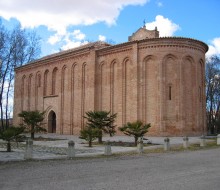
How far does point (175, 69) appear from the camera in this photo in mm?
30984

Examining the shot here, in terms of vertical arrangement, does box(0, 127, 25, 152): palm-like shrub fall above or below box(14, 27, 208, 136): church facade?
below

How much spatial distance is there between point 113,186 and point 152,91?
2366 centimetres

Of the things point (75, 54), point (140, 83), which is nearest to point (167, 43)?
point (140, 83)

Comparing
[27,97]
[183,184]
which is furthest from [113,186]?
[27,97]

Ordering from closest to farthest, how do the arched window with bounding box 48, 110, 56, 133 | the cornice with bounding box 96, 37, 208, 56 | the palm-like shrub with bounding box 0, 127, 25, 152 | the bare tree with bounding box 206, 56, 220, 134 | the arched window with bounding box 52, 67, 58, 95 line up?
the palm-like shrub with bounding box 0, 127, 25, 152, the cornice with bounding box 96, 37, 208, 56, the arched window with bounding box 52, 67, 58, 95, the arched window with bounding box 48, 110, 56, 133, the bare tree with bounding box 206, 56, 220, 134

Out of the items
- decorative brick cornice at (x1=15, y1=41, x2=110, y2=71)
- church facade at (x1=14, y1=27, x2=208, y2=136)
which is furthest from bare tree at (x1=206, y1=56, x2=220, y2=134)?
decorative brick cornice at (x1=15, y1=41, x2=110, y2=71)

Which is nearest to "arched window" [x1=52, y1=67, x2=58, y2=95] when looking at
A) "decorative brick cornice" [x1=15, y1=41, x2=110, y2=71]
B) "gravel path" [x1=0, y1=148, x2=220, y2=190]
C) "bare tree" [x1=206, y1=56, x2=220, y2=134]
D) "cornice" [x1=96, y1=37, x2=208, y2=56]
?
"decorative brick cornice" [x1=15, y1=41, x2=110, y2=71]

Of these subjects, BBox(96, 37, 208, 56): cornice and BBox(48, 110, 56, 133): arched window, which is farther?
BBox(48, 110, 56, 133): arched window

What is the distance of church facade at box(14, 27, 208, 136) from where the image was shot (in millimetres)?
30609

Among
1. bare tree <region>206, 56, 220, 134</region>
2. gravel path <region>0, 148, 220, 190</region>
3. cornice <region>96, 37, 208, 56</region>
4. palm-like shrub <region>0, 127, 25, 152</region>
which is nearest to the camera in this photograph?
gravel path <region>0, 148, 220, 190</region>

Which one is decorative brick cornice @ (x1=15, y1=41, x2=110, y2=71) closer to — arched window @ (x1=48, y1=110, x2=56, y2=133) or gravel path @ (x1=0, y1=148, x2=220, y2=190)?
arched window @ (x1=48, y1=110, x2=56, y2=133)

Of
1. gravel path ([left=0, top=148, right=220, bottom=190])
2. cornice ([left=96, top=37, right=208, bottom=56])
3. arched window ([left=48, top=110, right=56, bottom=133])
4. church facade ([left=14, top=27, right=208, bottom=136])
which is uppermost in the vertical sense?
cornice ([left=96, top=37, right=208, bottom=56])

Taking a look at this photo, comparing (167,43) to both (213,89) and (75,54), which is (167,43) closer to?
(75,54)

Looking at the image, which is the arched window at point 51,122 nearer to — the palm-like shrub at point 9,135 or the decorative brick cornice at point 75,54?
the decorative brick cornice at point 75,54
